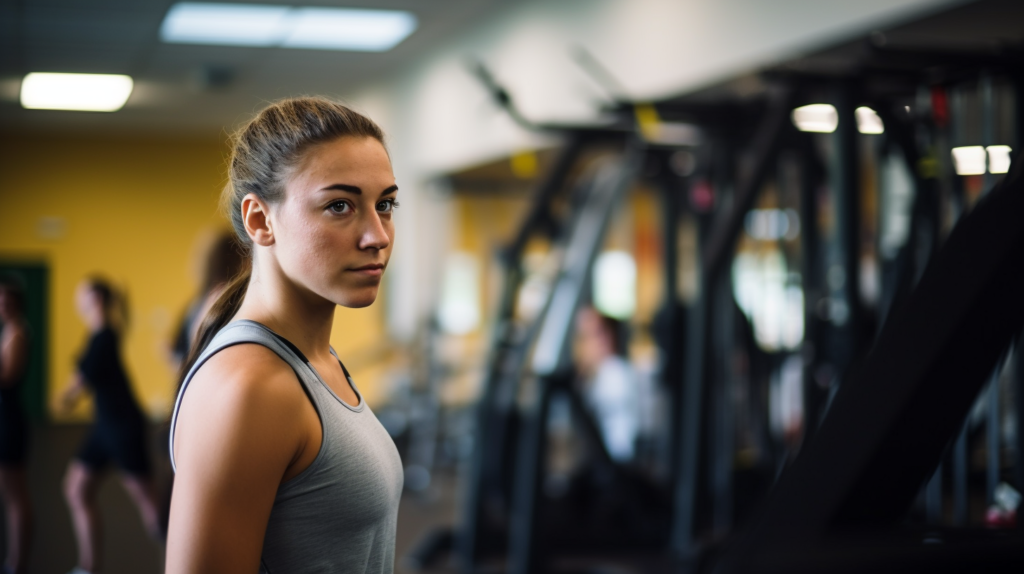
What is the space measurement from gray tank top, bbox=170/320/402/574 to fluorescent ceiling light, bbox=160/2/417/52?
5.15 metres

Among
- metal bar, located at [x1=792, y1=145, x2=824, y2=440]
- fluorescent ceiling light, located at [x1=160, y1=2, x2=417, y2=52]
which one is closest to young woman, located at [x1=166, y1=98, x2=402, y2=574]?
metal bar, located at [x1=792, y1=145, x2=824, y2=440]

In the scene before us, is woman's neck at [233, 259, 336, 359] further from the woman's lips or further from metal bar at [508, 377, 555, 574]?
metal bar at [508, 377, 555, 574]

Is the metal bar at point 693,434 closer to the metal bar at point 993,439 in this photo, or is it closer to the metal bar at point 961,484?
the metal bar at point 961,484

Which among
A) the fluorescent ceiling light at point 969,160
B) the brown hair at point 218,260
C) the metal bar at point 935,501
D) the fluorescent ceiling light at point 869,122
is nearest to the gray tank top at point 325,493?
the brown hair at point 218,260

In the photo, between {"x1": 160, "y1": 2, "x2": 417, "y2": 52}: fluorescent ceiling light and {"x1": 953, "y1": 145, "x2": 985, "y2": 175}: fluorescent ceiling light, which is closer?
{"x1": 953, "y1": 145, "x2": 985, "y2": 175}: fluorescent ceiling light

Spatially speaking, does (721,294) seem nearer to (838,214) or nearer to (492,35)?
(838,214)

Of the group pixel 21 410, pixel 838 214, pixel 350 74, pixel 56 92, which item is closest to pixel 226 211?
pixel 838 214

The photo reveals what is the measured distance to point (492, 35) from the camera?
6.23 metres

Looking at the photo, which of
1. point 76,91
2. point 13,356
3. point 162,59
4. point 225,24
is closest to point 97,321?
point 13,356

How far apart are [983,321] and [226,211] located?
2.72 ft

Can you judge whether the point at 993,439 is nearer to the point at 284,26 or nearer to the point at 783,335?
the point at 783,335

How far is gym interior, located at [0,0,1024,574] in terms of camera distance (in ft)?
2.78

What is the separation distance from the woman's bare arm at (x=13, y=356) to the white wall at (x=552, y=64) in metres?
2.41

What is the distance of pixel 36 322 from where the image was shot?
365 inches
